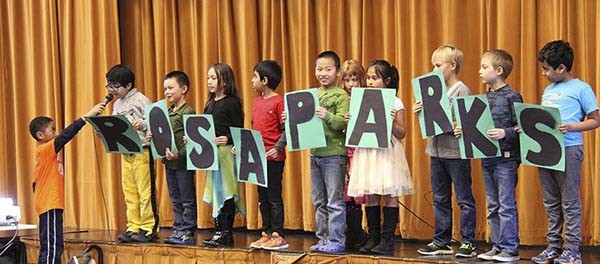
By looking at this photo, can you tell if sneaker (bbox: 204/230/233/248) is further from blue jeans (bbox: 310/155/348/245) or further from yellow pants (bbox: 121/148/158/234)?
blue jeans (bbox: 310/155/348/245)

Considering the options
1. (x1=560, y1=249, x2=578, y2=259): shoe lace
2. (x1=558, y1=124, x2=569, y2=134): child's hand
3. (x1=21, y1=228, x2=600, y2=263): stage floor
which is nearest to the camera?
(x1=558, y1=124, x2=569, y2=134): child's hand

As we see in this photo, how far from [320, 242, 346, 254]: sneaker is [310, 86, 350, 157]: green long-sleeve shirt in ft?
1.83

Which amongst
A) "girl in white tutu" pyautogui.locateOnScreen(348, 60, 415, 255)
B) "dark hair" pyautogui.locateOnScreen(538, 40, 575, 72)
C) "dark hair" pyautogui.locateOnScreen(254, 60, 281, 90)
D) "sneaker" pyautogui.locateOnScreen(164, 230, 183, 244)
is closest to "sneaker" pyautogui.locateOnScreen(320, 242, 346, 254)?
"girl in white tutu" pyautogui.locateOnScreen(348, 60, 415, 255)

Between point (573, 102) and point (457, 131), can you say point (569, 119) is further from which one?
point (457, 131)

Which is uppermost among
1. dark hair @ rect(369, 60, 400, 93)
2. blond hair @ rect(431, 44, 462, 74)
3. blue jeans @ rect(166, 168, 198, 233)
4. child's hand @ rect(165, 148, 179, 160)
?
blond hair @ rect(431, 44, 462, 74)

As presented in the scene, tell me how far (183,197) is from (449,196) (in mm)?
1873

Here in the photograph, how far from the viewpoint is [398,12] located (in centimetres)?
595

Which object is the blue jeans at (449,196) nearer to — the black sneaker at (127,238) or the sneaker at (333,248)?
the sneaker at (333,248)

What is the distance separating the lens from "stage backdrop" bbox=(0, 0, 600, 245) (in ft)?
17.6

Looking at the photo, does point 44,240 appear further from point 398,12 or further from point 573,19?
point 573,19

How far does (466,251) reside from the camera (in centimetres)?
466

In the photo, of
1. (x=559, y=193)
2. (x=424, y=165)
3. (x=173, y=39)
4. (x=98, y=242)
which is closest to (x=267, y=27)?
(x=173, y=39)

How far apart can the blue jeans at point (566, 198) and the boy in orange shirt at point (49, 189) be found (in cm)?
298

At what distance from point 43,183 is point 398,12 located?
2.82 meters
